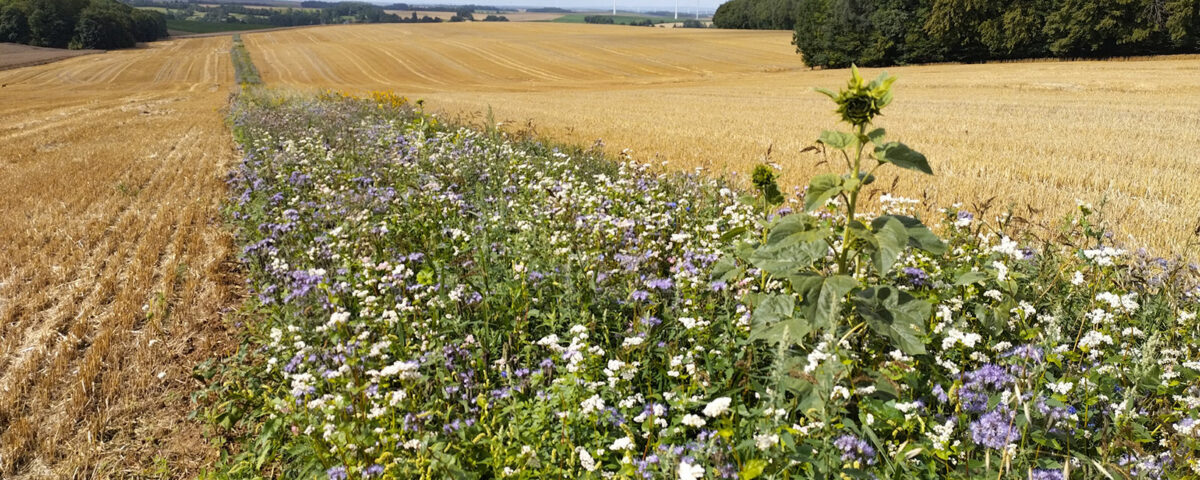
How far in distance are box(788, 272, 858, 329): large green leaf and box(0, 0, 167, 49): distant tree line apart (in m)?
96.7

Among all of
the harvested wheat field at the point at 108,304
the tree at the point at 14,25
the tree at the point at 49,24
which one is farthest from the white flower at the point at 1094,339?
the tree at the point at 14,25

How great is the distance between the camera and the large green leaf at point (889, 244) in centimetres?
219

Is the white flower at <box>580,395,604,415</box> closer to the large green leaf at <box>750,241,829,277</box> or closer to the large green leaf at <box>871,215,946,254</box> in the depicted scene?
the large green leaf at <box>750,241,829,277</box>

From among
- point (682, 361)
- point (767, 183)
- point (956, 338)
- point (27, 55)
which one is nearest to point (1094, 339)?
point (956, 338)

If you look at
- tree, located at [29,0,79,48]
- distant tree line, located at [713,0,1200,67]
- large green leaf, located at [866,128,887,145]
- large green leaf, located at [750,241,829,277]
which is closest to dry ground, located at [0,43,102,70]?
tree, located at [29,0,79,48]

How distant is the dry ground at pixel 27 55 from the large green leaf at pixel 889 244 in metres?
74.8

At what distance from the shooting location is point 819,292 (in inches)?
89.8

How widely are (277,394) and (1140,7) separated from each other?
51917 millimetres

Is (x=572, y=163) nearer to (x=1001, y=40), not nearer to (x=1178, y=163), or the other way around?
(x=1178, y=163)

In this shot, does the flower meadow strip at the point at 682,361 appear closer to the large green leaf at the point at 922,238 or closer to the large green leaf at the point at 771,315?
the large green leaf at the point at 771,315

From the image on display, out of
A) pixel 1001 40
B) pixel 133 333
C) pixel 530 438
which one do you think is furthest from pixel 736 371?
pixel 1001 40

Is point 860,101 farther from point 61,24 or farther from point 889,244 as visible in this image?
point 61,24

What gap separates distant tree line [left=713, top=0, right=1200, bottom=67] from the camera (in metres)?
38.1

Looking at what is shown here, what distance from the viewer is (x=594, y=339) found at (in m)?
3.33
